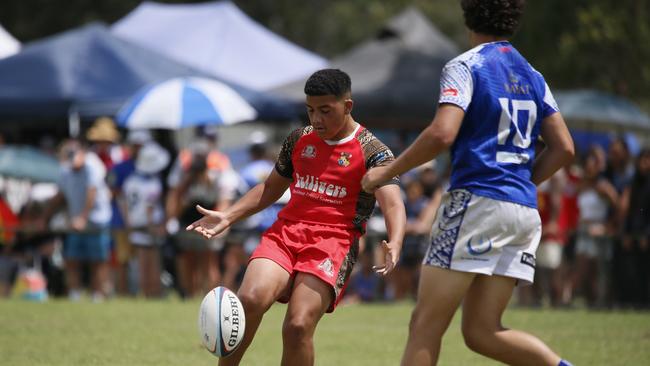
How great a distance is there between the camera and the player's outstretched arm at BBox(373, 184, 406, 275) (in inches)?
237

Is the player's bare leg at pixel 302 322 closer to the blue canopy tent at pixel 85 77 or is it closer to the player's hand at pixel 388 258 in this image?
the player's hand at pixel 388 258

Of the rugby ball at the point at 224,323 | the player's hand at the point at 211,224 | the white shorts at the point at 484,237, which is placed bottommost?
the rugby ball at the point at 224,323

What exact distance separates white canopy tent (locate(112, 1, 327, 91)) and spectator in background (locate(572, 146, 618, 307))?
367 inches

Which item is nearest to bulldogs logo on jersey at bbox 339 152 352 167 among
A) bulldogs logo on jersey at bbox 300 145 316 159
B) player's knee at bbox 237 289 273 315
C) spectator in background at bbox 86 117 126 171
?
bulldogs logo on jersey at bbox 300 145 316 159

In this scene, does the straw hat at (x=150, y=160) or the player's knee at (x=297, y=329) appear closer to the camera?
the player's knee at (x=297, y=329)

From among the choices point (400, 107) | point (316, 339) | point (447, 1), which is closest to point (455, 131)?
point (316, 339)

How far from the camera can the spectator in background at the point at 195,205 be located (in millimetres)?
14703

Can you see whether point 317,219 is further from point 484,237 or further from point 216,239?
point 216,239

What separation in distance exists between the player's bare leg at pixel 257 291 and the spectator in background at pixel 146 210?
9.30 meters

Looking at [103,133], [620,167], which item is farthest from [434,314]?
[103,133]

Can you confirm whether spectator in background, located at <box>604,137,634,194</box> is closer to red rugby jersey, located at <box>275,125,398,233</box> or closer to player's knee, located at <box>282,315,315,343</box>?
red rugby jersey, located at <box>275,125,398,233</box>

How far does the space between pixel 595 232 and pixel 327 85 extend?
30.4 feet

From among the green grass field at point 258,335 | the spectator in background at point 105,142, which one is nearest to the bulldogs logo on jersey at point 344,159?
the green grass field at point 258,335

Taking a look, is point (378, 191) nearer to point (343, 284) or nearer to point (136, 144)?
point (343, 284)
